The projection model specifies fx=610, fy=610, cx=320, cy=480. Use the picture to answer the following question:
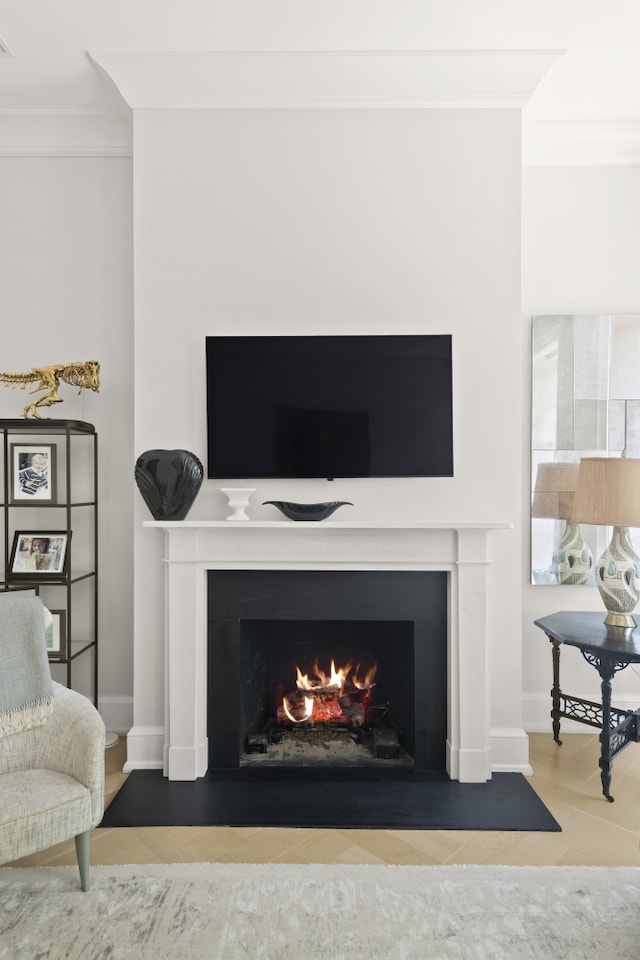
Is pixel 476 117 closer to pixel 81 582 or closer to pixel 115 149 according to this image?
pixel 115 149

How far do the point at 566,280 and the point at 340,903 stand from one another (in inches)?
116

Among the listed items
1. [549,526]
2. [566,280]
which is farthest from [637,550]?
[566,280]

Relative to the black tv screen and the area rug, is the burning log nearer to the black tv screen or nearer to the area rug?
the area rug

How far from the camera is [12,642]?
2.10m

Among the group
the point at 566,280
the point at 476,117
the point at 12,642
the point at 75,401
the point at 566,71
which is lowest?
the point at 12,642

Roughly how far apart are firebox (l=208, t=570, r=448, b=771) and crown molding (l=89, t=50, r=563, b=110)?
2.12 meters

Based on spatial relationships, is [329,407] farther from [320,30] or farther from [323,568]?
[320,30]

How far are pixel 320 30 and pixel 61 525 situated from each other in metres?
2.52

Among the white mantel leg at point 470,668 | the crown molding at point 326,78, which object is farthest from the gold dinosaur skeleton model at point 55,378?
the white mantel leg at point 470,668

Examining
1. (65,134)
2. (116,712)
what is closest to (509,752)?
(116,712)

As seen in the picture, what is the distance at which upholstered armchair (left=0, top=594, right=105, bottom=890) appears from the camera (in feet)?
5.94

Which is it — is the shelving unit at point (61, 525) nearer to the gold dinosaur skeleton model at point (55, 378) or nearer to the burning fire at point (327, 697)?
the gold dinosaur skeleton model at point (55, 378)

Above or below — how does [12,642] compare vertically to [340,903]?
above

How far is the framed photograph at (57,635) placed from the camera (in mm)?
2889
